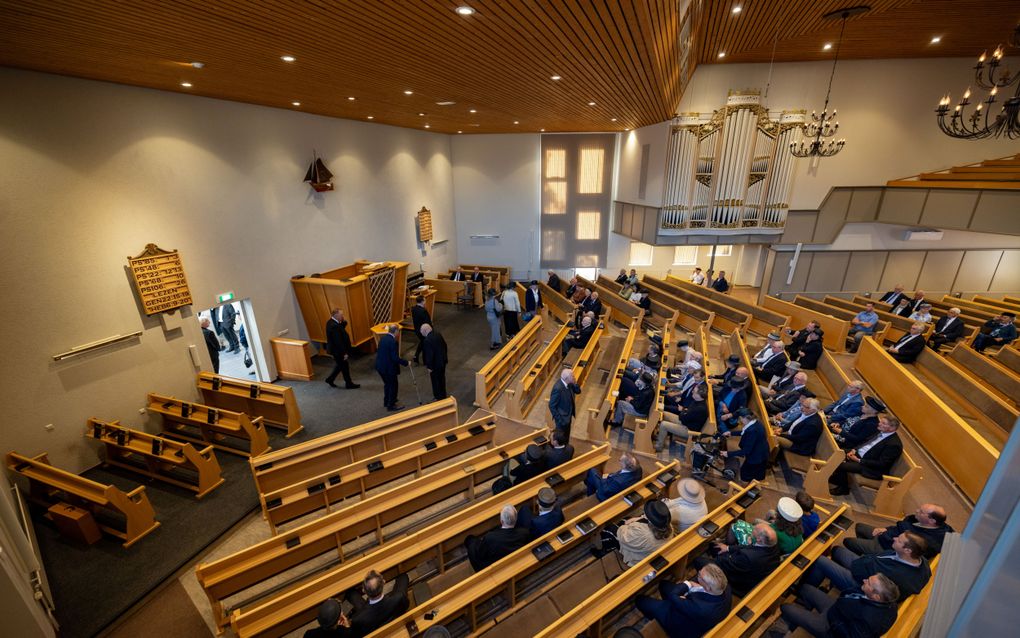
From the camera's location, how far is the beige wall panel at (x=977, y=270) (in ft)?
36.5

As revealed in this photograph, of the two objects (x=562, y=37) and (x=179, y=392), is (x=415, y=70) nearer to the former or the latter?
(x=562, y=37)

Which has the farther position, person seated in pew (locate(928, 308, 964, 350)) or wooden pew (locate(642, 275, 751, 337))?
wooden pew (locate(642, 275, 751, 337))

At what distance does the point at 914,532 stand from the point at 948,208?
9103 millimetres

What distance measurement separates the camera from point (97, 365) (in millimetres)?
5168

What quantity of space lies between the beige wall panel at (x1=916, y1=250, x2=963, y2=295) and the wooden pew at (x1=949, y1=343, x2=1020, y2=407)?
609 centimetres

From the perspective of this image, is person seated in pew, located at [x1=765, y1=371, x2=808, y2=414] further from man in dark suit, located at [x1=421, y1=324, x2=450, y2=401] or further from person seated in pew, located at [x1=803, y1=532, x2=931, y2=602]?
man in dark suit, located at [x1=421, y1=324, x2=450, y2=401]

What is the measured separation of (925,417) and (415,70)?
7601mm

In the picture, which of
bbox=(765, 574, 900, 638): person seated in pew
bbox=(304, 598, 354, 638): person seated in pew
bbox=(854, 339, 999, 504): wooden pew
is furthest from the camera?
bbox=(854, 339, 999, 504): wooden pew

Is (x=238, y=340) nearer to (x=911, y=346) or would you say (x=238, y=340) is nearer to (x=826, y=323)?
(x=826, y=323)

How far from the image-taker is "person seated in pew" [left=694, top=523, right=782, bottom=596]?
3.13 m

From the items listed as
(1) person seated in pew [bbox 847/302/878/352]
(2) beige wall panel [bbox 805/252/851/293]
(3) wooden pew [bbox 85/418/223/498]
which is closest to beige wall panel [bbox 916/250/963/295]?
(2) beige wall panel [bbox 805/252/851/293]

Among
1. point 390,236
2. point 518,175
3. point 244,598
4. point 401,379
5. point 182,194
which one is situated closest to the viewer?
point 244,598

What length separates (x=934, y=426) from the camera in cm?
520

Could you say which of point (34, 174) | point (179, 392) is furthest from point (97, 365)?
point (34, 174)
